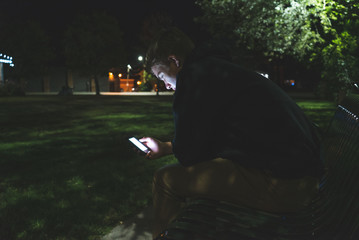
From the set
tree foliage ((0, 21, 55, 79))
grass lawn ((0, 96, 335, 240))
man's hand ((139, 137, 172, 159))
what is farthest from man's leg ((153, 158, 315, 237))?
tree foliage ((0, 21, 55, 79))

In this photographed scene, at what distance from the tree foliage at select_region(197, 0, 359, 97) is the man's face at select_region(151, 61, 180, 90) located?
3975 mm

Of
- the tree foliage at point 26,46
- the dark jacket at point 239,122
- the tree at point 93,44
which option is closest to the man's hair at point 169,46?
the dark jacket at point 239,122

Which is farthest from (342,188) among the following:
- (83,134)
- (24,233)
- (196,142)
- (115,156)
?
(83,134)

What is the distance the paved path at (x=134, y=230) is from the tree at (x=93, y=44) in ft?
154

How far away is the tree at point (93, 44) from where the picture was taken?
48.6 m

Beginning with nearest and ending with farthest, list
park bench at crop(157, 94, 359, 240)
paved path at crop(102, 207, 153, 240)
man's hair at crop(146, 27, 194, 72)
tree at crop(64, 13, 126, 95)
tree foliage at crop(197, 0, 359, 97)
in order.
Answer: park bench at crop(157, 94, 359, 240)
man's hair at crop(146, 27, 194, 72)
paved path at crop(102, 207, 153, 240)
tree foliage at crop(197, 0, 359, 97)
tree at crop(64, 13, 126, 95)

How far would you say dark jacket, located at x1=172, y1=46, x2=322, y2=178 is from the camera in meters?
1.84

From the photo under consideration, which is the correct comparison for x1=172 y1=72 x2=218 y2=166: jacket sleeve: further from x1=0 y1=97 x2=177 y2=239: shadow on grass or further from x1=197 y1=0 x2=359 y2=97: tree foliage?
x1=197 y1=0 x2=359 y2=97: tree foliage

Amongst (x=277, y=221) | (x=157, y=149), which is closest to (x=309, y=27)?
(x=157, y=149)

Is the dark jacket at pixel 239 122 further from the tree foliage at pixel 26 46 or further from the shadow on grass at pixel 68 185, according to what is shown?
→ the tree foliage at pixel 26 46

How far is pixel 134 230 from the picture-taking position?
11.8ft

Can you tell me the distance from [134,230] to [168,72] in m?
1.92

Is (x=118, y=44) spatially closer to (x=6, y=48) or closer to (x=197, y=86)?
(x=6, y=48)

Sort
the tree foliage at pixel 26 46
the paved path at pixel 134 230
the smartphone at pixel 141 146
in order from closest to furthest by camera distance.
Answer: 1. the smartphone at pixel 141 146
2. the paved path at pixel 134 230
3. the tree foliage at pixel 26 46
